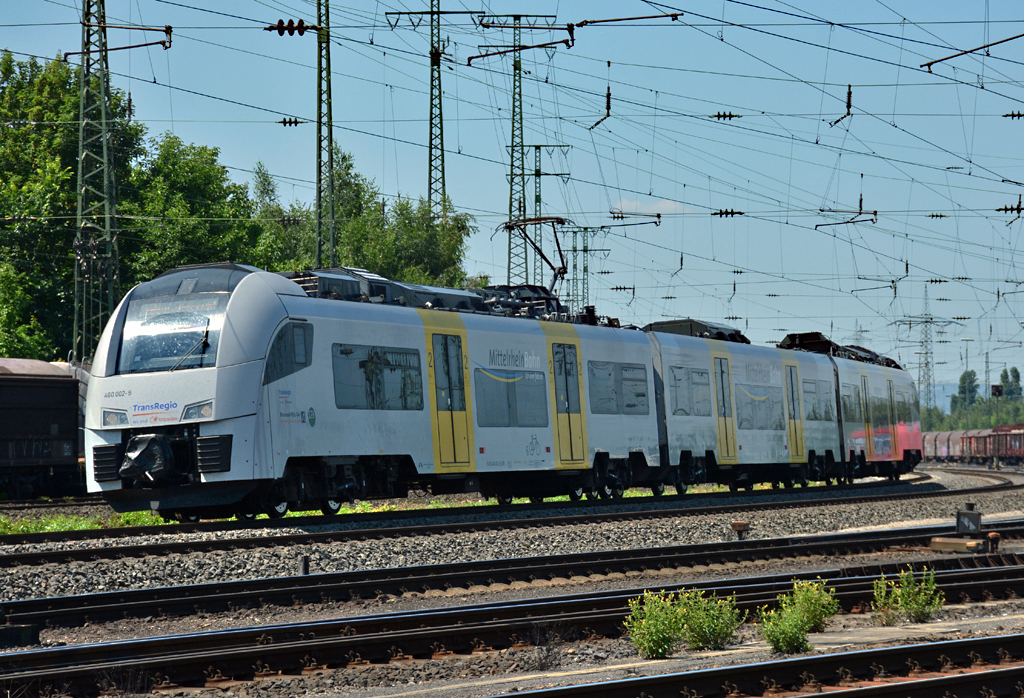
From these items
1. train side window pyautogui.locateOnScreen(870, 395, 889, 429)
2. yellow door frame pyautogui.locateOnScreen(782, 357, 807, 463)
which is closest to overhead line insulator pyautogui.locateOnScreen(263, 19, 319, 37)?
yellow door frame pyautogui.locateOnScreen(782, 357, 807, 463)

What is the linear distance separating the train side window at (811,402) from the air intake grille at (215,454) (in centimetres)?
1954

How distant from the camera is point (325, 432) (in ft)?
54.9

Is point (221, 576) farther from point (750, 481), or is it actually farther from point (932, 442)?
point (932, 442)

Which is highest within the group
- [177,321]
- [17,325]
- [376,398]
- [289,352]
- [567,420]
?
[17,325]

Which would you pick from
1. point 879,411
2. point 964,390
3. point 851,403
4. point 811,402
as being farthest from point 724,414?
point 964,390

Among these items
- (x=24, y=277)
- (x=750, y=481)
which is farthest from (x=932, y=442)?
(x=24, y=277)

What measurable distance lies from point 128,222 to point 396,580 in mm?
42982

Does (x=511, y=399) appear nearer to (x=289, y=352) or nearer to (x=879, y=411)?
(x=289, y=352)

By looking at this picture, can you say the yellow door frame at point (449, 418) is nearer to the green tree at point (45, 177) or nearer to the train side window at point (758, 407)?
the train side window at point (758, 407)

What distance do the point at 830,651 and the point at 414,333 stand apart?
34.8 feet

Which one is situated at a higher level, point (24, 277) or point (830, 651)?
point (24, 277)

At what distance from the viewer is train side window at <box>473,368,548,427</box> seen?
1986cm

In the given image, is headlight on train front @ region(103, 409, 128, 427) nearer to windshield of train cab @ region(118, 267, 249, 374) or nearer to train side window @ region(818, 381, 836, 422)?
windshield of train cab @ region(118, 267, 249, 374)

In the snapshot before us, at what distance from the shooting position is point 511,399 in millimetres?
20547
